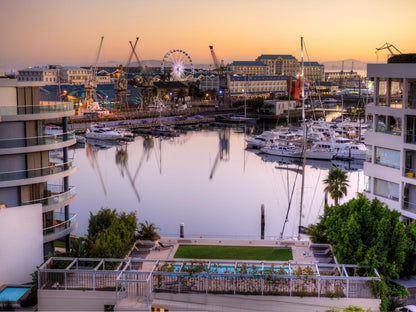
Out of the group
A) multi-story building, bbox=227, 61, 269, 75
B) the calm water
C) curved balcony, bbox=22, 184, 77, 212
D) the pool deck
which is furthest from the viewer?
multi-story building, bbox=227, 61, 269, 75

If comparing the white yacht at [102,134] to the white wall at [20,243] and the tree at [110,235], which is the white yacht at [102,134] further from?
the white wall at [20,243]

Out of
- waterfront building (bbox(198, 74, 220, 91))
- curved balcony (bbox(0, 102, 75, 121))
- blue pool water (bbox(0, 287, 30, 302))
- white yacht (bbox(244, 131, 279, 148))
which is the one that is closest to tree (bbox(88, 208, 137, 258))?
blue pool water (bbox(0, 287, 30, 302))

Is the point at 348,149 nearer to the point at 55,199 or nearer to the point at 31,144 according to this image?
the point at 55,199

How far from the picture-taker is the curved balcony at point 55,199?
15.8 m

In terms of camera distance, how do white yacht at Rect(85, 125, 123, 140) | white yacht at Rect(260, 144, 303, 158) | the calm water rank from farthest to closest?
white yacht at Rect(85, 125, 123, 140)
white yacht at Rect(260, 144, 303, 158)
the calm water

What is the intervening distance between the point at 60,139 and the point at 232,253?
20.6 ft

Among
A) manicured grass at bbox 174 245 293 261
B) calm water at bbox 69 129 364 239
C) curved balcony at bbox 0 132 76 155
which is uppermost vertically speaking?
curved balcony at bbox 0 132 76 155

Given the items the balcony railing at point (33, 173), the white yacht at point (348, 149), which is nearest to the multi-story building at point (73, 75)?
the white yacht at point (348, 149)

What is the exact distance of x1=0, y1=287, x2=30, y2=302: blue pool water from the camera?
13414mm

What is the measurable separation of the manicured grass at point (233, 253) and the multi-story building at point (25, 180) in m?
3.78

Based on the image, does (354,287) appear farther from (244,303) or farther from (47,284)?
(47,284)

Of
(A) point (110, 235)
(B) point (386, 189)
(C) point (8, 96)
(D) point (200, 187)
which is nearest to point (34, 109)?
(C) point (8, 96)

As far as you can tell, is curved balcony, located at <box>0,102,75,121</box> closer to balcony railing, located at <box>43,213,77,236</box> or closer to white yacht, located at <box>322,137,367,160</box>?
balcony railing, located at <box>43,213,77,236</box>

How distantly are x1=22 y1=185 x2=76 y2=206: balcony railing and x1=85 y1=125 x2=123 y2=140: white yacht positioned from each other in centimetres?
4526
